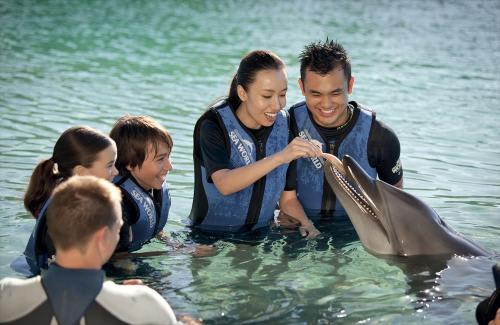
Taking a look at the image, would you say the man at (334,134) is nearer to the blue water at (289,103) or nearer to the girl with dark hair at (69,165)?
the blue water at (289,103)

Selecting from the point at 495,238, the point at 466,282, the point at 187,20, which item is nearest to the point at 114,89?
the point at 495,238

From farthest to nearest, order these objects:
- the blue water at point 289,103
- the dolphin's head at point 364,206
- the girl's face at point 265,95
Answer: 1. the girl's face at point 265,95
2. the dolphin's head at point 364,206
3. the blue water at point 289,103

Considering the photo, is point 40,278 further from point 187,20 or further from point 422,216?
point 187,20

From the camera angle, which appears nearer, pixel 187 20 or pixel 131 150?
→ pixel 131 150

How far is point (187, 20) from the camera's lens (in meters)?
24.4

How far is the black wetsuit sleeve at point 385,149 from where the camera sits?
6797mm

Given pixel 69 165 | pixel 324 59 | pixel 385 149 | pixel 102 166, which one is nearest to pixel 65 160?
pixel 69 165

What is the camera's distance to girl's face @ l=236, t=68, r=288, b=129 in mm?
6047

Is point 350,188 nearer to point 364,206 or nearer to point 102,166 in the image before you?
point 364,206

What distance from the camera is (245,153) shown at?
6430mm

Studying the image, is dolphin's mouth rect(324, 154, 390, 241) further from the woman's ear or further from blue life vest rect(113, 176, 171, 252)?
the woman's ear

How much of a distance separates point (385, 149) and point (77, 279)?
3643 mm

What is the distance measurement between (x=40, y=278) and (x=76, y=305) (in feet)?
0.69

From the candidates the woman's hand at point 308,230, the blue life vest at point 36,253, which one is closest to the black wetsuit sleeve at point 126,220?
the blue life vest at point 36,253
